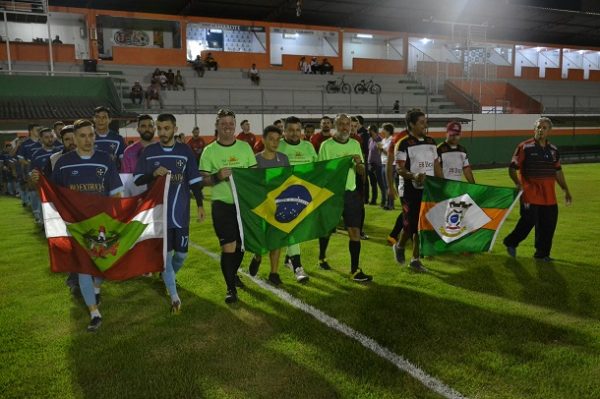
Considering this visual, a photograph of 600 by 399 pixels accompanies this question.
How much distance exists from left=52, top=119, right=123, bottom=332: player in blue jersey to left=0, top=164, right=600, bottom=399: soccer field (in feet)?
1.03

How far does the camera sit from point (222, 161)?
5.45m

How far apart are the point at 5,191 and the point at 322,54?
81.9ft

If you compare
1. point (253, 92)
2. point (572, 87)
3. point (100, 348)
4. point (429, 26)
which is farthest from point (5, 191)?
point (572, 87)

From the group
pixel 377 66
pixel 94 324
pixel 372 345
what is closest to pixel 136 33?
pixel 377 66

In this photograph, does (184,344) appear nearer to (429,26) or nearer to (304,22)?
(304,22)

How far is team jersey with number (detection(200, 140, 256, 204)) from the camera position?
541cm

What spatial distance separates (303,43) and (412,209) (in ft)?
107

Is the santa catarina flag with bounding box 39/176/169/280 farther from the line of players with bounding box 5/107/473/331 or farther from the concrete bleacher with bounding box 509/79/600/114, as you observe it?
the concrete bleacher with bounding box 509/79/600/114

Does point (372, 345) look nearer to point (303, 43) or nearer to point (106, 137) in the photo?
point (106, 137)

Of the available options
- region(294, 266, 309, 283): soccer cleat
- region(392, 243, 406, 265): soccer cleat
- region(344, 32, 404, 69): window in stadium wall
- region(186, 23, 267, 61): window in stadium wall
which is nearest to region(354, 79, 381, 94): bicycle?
region(186, 23, 267, 61): window in stadium wall

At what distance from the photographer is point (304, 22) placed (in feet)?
110

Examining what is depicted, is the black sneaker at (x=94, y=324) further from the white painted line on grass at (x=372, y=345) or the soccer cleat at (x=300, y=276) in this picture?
the soccer cleat at (x=300, y=276)

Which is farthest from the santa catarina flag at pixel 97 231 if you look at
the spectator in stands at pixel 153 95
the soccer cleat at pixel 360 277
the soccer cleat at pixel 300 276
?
the spectator in stands at pixel 153 95

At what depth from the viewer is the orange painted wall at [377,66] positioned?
34656mm
